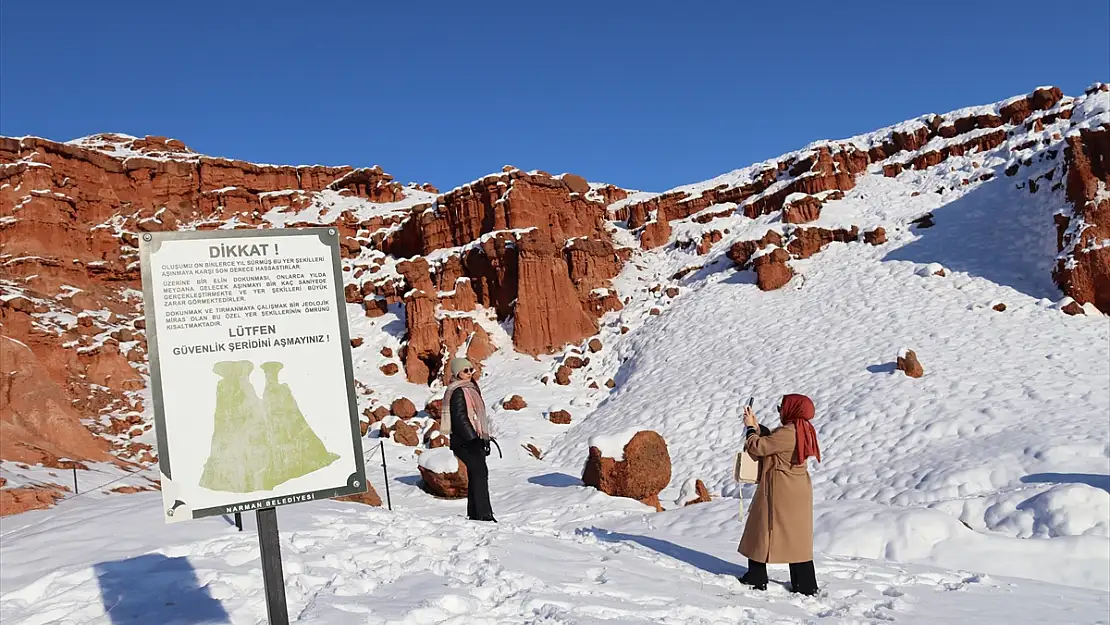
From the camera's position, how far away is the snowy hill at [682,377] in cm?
542

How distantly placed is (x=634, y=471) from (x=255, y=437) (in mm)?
10435

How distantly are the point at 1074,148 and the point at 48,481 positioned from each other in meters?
30.1

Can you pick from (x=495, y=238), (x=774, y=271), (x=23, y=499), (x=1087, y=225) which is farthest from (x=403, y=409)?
(x=1087, y=225)

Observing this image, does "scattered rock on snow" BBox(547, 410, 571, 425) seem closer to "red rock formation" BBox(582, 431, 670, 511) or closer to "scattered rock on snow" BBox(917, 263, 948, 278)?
"red rock formation" BBox(582, 431, 670, 511)

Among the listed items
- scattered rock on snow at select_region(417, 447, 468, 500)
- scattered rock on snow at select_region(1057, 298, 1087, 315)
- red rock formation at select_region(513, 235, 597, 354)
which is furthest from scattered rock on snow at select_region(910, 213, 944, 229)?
scattered rock on snow at select_region(417, 447, 468, 500)

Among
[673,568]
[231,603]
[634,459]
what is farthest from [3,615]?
[634,459]

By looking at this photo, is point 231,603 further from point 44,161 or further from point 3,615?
point 44,161

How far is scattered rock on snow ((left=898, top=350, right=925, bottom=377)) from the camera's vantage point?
54.9ft

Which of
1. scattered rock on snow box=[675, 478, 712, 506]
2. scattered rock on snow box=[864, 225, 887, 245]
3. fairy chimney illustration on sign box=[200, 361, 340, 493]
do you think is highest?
scattered rock on snow box=[864, 225, 887, 245]

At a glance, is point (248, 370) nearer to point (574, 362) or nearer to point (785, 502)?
point (785, 502)

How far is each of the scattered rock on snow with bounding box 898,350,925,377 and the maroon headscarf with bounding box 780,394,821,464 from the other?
13152mm

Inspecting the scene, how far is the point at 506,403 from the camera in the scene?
24703 mm

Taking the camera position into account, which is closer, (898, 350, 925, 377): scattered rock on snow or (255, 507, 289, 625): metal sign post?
(255, 507, 289, 625): metal sign post

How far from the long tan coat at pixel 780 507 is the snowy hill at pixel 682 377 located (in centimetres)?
42
